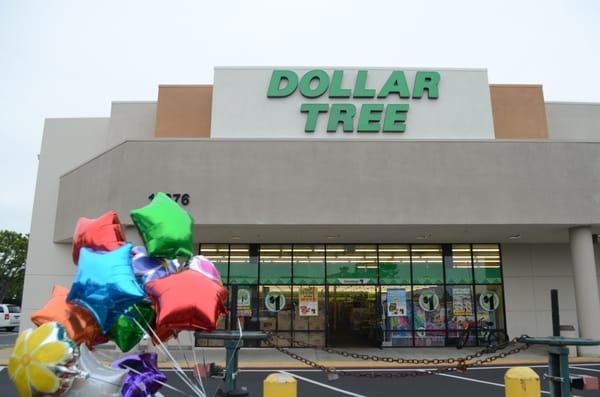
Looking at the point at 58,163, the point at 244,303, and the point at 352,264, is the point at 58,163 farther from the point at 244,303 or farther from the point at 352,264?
the point at 352,264

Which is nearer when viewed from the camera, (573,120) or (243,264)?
(243,264)

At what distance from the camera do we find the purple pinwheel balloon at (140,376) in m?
5.44

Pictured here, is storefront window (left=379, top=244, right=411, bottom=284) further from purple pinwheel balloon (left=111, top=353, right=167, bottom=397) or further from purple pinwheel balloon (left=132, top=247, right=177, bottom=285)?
purple pinwheel balloon (left=132, top=247, right=177, bottom=285)

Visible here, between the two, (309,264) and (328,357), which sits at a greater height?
(309,264)

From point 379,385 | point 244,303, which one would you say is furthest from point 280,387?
point 244,303

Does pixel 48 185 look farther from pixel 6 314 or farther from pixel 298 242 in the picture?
pixel 6 314

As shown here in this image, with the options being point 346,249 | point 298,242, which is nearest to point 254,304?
point 298,242

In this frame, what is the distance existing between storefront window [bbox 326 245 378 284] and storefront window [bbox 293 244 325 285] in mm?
259

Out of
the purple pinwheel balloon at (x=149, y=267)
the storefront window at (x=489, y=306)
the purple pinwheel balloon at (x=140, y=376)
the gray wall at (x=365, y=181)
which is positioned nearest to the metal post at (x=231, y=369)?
the purple pinwheel balloon at (x=140, y=376)

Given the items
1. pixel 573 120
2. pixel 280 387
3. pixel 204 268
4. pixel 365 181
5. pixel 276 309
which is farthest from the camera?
pixel 573 120

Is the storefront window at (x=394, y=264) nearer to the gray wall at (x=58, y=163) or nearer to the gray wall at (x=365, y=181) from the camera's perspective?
the gray wall at (x=365, y=181)

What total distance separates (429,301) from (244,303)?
6.73 metres

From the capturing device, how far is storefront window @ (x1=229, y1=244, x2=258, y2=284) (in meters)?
18.3

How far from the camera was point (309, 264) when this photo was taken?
18.5 m
